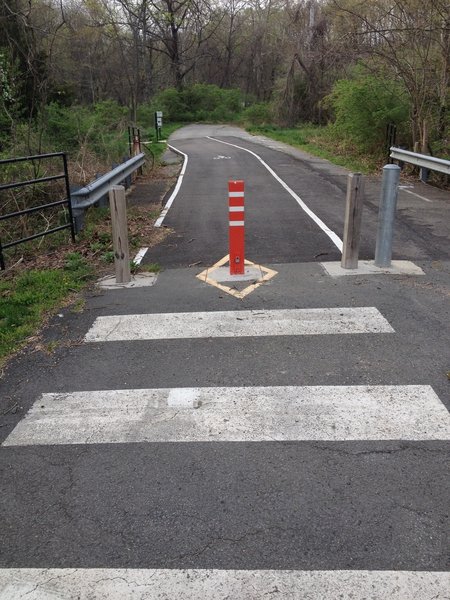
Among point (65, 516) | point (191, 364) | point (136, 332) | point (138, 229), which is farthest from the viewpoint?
point (138, 229)

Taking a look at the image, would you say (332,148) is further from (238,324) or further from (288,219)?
(238,324)

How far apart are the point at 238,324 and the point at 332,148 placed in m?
24.1

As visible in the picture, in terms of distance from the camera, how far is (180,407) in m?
4.29

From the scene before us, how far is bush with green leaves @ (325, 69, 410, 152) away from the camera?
19.7 meters

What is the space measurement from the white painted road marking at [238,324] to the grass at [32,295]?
740 mm

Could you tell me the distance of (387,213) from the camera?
7.37 metres

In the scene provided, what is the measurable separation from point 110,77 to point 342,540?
6327cm

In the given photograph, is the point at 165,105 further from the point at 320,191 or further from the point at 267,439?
the point at 267,439

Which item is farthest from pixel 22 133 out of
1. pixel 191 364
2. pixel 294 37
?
pixel 294 37

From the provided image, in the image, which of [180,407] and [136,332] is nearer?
[180,407]

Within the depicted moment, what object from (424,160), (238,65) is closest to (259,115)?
(238,65)

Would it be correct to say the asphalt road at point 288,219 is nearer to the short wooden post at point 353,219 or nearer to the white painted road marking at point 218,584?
the short wooden post at point 353,219

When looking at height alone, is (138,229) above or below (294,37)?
below

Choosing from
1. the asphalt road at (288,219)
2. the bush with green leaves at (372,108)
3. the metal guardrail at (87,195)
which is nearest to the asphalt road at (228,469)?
the asphalt road at (288,219)
